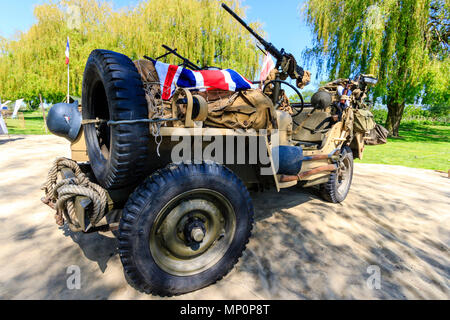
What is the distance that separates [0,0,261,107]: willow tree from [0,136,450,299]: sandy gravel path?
29.5ft

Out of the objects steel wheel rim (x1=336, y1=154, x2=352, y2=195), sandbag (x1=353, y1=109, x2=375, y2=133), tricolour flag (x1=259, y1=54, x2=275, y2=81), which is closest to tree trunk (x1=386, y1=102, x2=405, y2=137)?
sandbag (x1=353, y1=109, x2=375, y2=133)

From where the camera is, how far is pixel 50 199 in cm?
205

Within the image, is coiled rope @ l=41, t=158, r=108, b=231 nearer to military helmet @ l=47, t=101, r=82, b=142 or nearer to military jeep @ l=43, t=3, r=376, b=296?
military jeep @ l=43, t=3, r=376, b=296

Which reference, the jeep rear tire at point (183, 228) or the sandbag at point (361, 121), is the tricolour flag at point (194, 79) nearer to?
the jeep rear tire at point (183, 228)

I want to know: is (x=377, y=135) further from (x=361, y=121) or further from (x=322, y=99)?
(x=322, y=99)

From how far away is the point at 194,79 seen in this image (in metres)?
2.09

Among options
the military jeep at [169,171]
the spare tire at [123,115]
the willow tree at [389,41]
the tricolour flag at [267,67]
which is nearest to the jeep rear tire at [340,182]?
the military jeep at [169,171]

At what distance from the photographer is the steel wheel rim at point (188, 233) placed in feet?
5.89

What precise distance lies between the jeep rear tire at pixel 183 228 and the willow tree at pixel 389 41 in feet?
41.4

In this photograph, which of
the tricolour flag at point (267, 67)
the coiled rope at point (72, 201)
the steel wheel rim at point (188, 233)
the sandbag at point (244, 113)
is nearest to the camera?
the coiled rope at point (72, 201)

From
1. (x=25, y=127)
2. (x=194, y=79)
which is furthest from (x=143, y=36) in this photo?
(x=194, y=79)

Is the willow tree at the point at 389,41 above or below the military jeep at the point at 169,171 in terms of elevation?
above

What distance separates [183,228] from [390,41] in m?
13.8
